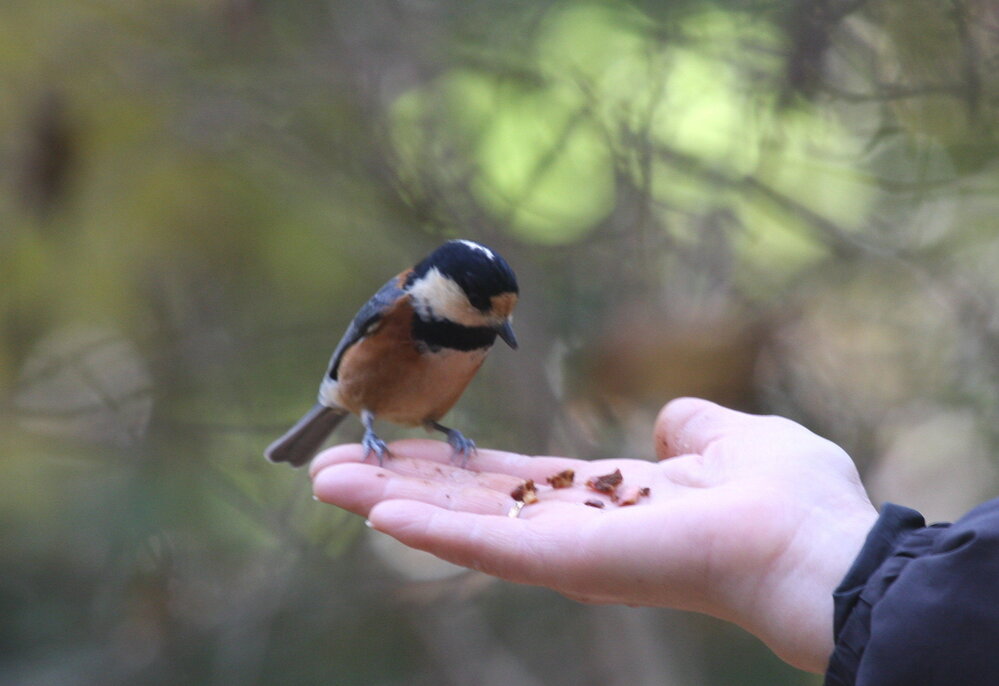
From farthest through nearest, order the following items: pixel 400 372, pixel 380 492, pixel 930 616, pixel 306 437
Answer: pixel 306 437
pixel 400 372
pixel 380 492
pixel 930 616

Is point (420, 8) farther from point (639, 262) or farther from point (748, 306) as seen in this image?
point (748, 306)

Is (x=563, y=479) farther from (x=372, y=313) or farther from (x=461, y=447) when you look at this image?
(x=372, y=313)

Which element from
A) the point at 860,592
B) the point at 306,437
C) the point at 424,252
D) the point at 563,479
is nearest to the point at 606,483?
the point at 563,479

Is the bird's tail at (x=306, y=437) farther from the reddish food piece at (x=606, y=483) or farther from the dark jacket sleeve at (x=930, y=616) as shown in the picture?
the dark jacket sleeve at (x=930, y=616)

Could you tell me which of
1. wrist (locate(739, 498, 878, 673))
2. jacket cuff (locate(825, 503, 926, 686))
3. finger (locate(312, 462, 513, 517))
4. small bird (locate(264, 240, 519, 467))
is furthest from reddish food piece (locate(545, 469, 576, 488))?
jacket cuff (locate(825, 503, 926, 686))

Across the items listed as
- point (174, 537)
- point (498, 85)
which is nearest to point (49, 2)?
point (498, 85)

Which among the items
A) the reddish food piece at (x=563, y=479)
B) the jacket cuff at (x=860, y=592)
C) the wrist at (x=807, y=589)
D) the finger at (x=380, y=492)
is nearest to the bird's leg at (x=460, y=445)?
the reddish food piece at (x=563, y=479)
